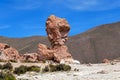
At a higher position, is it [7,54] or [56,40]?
[56,40]

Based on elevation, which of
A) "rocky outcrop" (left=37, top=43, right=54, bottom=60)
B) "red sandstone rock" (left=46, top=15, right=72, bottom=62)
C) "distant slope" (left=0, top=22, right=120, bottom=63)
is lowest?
"rocky outcrop" (left=37, top=43, right=54, bottom=60)

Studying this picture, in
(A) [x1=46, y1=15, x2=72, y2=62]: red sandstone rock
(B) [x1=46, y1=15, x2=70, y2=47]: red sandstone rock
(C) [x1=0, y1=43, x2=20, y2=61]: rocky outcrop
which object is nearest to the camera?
(C) [x1=0, y1=43, x2=20, y2=61]: rocky outcrop

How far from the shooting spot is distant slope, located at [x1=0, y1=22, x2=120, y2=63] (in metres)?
117

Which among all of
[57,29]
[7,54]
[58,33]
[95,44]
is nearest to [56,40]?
[58,33]

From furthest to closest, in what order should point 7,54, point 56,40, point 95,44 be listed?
point 95,44 < point 7,54 < point 56,40

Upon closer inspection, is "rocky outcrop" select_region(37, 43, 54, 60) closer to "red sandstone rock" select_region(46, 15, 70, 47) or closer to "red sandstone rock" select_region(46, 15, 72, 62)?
"red sandstone rock" select_region(46, 15, 72, 62)

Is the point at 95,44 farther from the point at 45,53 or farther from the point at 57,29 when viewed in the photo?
the point at 45,53

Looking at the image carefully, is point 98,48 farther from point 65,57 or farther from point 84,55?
point 65,57

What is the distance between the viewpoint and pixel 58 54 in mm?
44656

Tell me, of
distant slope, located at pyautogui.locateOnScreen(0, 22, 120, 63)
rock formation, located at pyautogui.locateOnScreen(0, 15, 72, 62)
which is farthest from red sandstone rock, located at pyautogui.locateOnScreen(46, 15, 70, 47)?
distant slope, located at pyautogui.locateOnScreen(0, 22, 120, 63)

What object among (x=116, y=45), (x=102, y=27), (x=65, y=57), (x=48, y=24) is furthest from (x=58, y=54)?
(x=102, y=27)

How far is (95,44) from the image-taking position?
132375 mm

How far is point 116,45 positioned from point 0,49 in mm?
87952

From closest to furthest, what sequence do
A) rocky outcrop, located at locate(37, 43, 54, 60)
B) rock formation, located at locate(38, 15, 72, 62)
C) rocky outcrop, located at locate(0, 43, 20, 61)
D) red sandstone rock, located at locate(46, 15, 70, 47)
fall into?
rocky outcrop, located at locate(37, 43, 54, 60)
rock formation, located at locate(38, 15, 72, 62)
rocky outcrop, located at locate(0, 43, 20, 61)
red sandstone rock, located at locate(46, 15, 70, 47)
